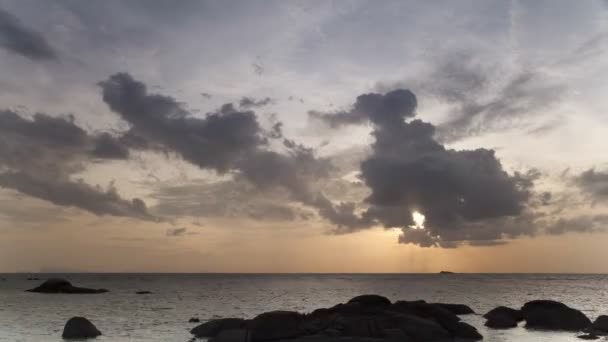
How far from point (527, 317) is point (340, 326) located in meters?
25.9

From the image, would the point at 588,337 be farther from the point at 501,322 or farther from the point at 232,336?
the point at 232,336

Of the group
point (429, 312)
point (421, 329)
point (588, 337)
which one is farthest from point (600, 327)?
point (421, 329)

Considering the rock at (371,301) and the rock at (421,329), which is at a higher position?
the rock at (371,301)

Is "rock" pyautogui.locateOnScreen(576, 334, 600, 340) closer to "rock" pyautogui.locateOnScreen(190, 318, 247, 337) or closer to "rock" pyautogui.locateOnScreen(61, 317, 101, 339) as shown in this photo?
"rock" pyautogui.locateOnScreen(190, 318, 247, 337)

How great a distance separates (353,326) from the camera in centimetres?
4562

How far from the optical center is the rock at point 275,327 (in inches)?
1770

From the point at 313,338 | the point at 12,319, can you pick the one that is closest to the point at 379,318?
the point at 313,338

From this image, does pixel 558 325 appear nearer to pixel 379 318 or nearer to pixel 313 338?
pixel 379 318

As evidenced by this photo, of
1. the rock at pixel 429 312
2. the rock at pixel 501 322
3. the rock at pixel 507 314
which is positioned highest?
the rock at pixel 429 312

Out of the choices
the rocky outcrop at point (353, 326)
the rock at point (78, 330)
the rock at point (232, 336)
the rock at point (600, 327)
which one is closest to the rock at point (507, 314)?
the rock at point (600, 327)

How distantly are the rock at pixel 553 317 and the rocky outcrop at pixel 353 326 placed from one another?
43.6ft

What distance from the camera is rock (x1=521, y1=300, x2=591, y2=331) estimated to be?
2200 inches

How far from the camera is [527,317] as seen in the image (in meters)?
59.1

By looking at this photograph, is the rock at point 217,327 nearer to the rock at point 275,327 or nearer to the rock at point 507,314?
the rock at point 275,327
